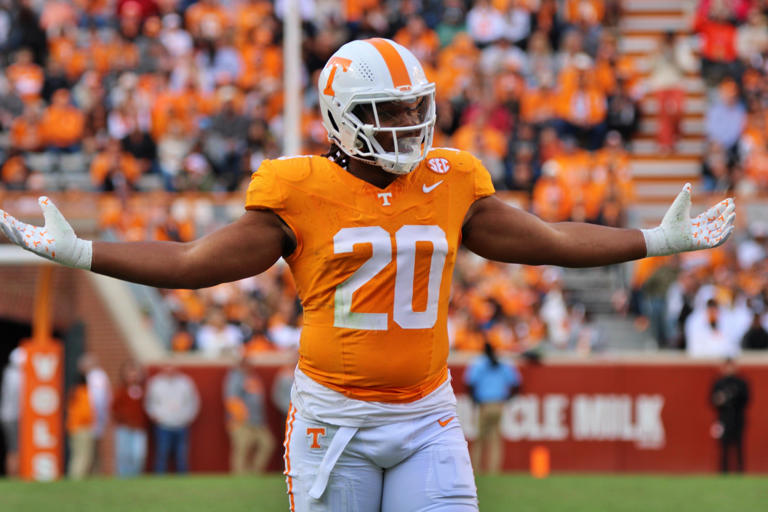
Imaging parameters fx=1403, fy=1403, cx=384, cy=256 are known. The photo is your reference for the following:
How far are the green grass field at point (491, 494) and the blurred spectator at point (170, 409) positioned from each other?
2138mm

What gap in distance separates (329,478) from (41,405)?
963 cm

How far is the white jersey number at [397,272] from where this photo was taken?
4.12 metres

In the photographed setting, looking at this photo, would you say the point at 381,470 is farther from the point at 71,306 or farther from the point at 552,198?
the point at 71,306

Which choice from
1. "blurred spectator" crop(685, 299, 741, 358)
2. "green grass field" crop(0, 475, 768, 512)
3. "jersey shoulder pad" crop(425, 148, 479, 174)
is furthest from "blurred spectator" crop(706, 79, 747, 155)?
"jersey shoulder pad" crop(425, 148, 479, 174)

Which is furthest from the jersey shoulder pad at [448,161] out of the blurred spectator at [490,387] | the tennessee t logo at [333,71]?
the blurred spectator at [490,387]

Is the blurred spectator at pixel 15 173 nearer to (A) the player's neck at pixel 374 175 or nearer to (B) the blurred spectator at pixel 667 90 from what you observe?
(B) the blurred spectator at pixel 667 90

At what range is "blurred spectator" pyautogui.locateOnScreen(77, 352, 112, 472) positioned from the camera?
14578 millimetres

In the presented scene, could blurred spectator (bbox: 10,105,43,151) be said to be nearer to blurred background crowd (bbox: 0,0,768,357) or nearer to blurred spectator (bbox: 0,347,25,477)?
blurred background crowd (bbox: 0,0,768,357)

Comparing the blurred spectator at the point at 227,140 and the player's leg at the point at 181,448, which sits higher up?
the blurred spectator at the point at 227,140

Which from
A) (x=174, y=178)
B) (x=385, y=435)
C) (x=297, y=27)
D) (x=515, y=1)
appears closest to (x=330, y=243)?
(x=385, y=435)

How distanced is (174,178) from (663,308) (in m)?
6.06

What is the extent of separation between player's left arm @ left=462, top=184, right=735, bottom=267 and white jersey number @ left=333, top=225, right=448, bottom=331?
0.24 m

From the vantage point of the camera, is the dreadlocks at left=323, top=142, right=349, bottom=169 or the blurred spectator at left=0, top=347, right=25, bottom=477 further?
the blurred spectator at left=0, top=347, right=25, bottom=477

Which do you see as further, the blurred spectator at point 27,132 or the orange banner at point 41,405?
the blurred spectator at point 27,132
